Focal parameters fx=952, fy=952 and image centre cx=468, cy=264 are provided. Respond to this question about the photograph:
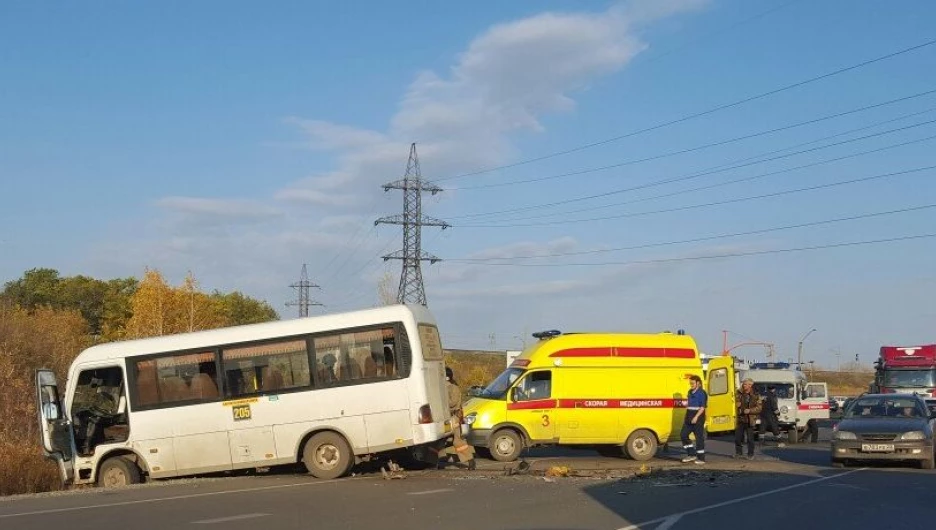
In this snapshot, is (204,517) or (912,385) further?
(912,385)

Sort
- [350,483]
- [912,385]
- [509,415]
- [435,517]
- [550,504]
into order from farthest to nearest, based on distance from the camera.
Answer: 1. [912,385]
2. [509,415]
3. [350,483]
4. [550,504]
5. [435,517]

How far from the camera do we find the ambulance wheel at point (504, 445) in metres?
20.9

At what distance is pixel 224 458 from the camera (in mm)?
17422

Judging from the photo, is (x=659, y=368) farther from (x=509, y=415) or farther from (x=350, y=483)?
(x=350, y=483)

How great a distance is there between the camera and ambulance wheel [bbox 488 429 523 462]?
2092 cm

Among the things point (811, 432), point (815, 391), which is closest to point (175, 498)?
point (811, 432)

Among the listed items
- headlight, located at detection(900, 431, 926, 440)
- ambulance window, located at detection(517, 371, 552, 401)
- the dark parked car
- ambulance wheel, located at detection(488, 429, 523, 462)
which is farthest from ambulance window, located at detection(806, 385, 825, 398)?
ambulance wheel, located at detection(488, 429, 523, 462)

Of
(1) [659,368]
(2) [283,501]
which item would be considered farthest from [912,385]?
(2) [283,501]

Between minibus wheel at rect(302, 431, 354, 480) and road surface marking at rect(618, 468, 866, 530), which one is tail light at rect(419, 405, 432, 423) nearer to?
minibus wheel at rect(302, 431, 354, 480)

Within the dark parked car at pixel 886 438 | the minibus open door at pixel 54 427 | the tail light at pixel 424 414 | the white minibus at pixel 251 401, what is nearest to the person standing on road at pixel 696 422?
the dark parked car at pixel 886 438

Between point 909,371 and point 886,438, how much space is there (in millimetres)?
19426

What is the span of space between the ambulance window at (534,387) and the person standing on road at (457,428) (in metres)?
2.37

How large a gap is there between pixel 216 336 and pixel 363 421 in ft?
10.6

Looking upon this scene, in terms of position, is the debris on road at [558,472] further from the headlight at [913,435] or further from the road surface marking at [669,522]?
the headlight at [913,435]
